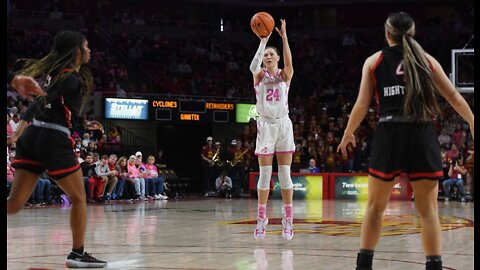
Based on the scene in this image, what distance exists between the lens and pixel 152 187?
21719 mm

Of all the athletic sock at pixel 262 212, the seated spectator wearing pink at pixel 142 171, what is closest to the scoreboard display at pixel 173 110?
the seated spectator wearing pink at pixel 142 171

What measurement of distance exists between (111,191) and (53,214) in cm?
566

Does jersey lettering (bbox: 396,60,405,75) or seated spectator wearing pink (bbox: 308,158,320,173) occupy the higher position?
jersey lettering (bbox: 396,60,405,75)

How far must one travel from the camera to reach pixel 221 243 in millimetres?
8742

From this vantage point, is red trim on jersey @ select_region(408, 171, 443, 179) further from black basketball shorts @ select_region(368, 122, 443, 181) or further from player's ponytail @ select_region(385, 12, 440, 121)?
player's ponytail @ select_region(385, 12, 440, 121)

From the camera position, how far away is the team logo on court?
1033 centimetres

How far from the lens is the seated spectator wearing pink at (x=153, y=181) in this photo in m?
21.6

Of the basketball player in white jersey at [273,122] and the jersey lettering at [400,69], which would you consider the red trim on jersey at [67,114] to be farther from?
the basketball player in white jersey at [273,122]

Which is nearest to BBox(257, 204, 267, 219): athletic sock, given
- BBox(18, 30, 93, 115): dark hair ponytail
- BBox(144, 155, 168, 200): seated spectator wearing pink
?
BBox(18, 30, 93, 115): dark hair ponytail

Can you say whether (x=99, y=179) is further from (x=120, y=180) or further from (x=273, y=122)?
(x=273, y=122)

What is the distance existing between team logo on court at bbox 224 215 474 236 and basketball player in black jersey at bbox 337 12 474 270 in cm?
448

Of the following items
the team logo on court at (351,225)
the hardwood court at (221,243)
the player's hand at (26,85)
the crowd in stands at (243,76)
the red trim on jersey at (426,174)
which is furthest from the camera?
the crowd in stands at (243,76)

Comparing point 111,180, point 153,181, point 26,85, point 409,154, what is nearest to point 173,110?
point 153,181

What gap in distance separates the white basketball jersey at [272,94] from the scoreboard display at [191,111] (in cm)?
1547
